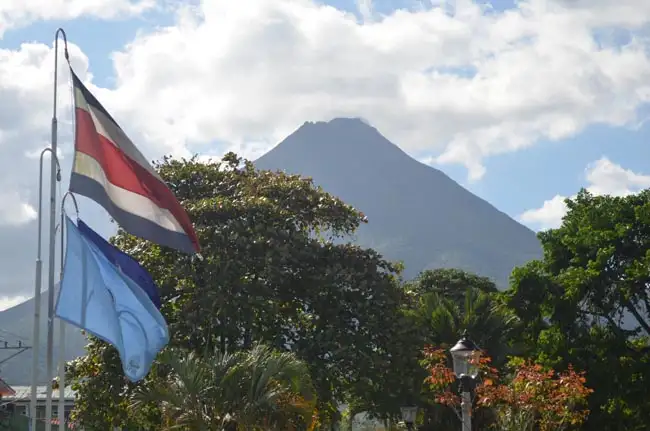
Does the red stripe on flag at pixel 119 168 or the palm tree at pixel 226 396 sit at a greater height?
the red stripe on flag at pixel 119 168

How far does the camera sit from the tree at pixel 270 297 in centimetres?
3133

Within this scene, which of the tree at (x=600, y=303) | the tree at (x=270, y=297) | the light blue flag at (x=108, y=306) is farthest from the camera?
the tree at (x=600, y=303)

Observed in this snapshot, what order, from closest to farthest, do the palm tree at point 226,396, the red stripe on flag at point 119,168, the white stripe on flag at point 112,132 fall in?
the red stripe on flag at point 119,168, the white stripe on flag at point 112,132, the palm tree at point 226,396

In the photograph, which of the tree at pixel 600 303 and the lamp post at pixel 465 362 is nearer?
the lamp post at pixel 465 362

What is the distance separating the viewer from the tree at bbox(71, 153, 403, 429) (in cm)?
3133

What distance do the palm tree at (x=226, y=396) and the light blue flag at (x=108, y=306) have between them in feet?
11.8

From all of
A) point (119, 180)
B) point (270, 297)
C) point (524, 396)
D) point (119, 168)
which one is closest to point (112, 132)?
point (119, 168)

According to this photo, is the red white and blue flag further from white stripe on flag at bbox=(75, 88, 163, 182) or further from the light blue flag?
the light blue flag

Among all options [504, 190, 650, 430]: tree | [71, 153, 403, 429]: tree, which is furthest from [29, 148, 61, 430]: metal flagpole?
[504, 190, 650, 430]: tree

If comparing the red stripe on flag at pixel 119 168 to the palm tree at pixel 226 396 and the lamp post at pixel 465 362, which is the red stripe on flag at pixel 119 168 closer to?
the palm tree at pixel 226 396

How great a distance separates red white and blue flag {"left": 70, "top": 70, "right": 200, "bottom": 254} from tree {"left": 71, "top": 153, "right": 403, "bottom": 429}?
46.8ft

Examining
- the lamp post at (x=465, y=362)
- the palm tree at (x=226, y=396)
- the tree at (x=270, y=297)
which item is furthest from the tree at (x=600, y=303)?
the lamp post at (x=465, y=362)

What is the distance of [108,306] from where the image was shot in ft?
52.0

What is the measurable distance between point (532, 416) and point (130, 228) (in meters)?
11.3
